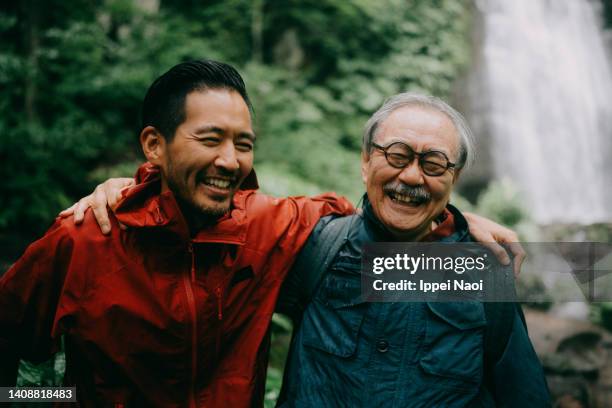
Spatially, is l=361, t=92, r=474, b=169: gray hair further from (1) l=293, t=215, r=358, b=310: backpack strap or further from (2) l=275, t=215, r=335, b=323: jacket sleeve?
(2) l=275, t=215, r=335, b=323: jacket sleeve

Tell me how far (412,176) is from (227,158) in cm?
74

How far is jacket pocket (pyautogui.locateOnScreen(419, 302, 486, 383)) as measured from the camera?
1.94m

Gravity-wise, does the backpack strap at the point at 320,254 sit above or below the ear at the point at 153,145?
below

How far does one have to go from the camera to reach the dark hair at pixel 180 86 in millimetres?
1986

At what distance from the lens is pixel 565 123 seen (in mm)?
14828

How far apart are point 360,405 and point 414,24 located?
13565mm

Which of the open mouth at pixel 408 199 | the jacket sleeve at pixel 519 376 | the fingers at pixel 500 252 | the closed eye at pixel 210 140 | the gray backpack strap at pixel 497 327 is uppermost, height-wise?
the closed eye at pixel 210 140

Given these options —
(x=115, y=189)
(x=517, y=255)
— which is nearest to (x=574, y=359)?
(x=517, y=255)

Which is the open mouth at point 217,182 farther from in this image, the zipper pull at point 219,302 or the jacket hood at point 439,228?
the jacket hood at point 439,228

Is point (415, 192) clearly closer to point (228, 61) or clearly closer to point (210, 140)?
point (210, 140)

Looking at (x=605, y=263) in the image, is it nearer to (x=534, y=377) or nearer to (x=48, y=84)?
(x=534, y=377)

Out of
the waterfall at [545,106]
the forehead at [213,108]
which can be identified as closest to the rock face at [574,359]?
the forehead at [213,108]

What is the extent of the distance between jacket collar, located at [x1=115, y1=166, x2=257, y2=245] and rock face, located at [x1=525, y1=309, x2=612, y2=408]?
517 centimetres

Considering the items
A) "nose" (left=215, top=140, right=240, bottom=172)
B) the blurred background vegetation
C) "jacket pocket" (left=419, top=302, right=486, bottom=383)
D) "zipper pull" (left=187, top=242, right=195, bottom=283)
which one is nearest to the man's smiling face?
"nose" (left=215, top=140, right=240, bottom=172)
